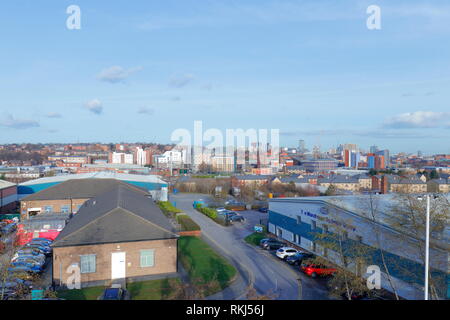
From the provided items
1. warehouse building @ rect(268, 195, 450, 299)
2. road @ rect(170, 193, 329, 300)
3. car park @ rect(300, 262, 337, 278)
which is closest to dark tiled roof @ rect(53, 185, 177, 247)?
road @ rect(170, 193, 329, 300)

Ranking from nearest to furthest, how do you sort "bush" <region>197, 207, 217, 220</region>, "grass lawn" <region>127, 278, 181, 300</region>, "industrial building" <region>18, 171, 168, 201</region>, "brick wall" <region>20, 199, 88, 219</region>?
"grass lawn" <region>127, 278, 181, 300</region>, "brick wall" <region>20, 199, 88, 219</region>, "bush" <region>197, 207, 217, 220</region>, "industrial building" <region>18, 171, 168, 201</region>

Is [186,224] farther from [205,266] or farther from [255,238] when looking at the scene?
[205,266]

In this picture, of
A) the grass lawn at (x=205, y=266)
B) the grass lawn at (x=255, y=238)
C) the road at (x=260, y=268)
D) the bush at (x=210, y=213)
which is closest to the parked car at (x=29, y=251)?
the grass lawn at (x=205, y=266)

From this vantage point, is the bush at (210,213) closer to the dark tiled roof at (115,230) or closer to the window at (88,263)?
the dark tiled roof at (115,230)

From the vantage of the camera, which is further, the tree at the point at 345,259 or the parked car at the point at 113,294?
the parked car at the point at 113,294

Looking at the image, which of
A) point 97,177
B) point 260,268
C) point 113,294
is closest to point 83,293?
point 113,294

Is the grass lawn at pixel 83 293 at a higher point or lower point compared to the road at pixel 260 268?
higher

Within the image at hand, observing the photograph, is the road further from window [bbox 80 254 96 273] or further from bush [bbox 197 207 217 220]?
Result: window [bbox 80 254 96 273]
